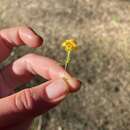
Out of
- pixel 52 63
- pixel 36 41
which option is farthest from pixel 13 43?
pixel 52 63

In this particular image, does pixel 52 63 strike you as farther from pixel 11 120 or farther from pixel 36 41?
pixel 11 120

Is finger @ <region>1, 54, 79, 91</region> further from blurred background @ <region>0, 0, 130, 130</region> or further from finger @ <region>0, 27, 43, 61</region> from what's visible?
blurred background @ <region>0, 0, 130, 130</region>

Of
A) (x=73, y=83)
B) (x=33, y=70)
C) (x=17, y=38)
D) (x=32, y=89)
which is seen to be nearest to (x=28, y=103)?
(x=32, y=89)

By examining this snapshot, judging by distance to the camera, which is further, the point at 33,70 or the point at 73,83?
the point at 33,70

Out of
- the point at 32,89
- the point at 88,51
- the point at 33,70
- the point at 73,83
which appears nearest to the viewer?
the point at 73,83

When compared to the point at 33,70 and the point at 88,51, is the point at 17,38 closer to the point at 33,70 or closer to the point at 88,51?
the point at 33,70

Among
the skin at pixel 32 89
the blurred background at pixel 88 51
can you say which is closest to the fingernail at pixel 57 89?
the skin at pixel 32 89

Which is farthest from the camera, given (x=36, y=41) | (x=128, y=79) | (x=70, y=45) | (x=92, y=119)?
(x=128, y=79)
